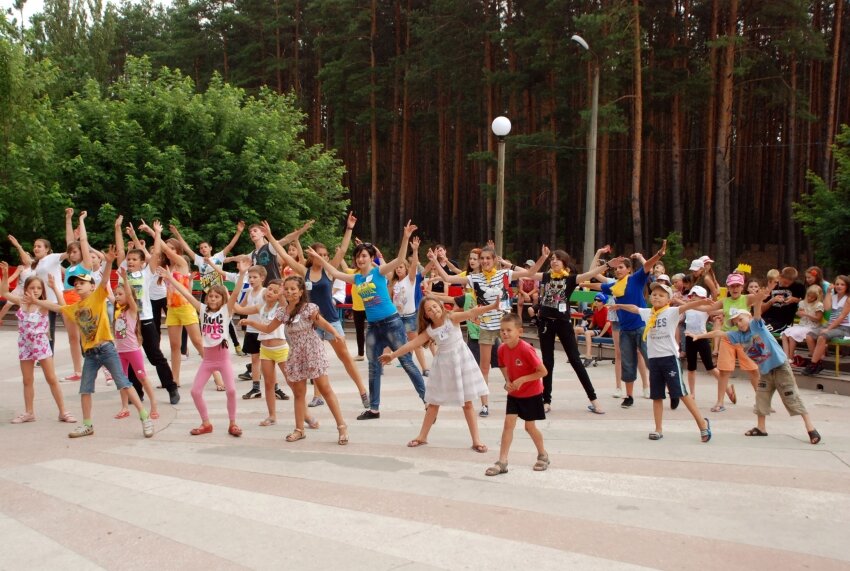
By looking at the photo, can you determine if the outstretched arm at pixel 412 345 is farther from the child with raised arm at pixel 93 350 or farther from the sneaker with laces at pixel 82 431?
the sneaker with laces at pixel 82 431

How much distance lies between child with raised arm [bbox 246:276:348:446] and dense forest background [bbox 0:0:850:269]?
16.7 m

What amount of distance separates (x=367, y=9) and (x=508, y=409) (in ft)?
120

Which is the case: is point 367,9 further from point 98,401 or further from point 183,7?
point 98,401

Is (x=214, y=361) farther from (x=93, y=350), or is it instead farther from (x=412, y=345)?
(x=412, y=345)

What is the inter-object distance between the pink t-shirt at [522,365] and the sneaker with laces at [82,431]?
4536 mm

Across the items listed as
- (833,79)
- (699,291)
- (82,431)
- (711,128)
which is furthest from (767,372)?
(833,79)

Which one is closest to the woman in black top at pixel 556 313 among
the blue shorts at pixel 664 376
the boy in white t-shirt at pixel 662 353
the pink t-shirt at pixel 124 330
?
the boy in white t-shirt at pixel 662 353

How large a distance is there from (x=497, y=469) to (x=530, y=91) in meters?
30.3

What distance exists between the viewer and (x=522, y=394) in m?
6.64

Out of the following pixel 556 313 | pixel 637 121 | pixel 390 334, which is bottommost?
pixel 390 334

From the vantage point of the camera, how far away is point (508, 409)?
6711 millimetres

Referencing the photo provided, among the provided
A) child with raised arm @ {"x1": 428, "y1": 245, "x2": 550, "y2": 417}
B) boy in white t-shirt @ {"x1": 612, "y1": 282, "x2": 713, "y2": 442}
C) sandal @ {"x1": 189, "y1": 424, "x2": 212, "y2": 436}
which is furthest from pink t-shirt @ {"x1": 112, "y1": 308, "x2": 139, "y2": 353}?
boy in white t-shirt @ {"x1": 612, "y1": 282, "x2": 713, "y2": 442}

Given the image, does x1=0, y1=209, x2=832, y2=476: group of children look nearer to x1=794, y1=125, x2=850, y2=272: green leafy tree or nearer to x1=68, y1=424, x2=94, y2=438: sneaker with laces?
x1=68, y1=424, x2=94, y2=438: sneaker with laces

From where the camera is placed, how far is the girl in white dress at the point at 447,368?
7.39 meters
